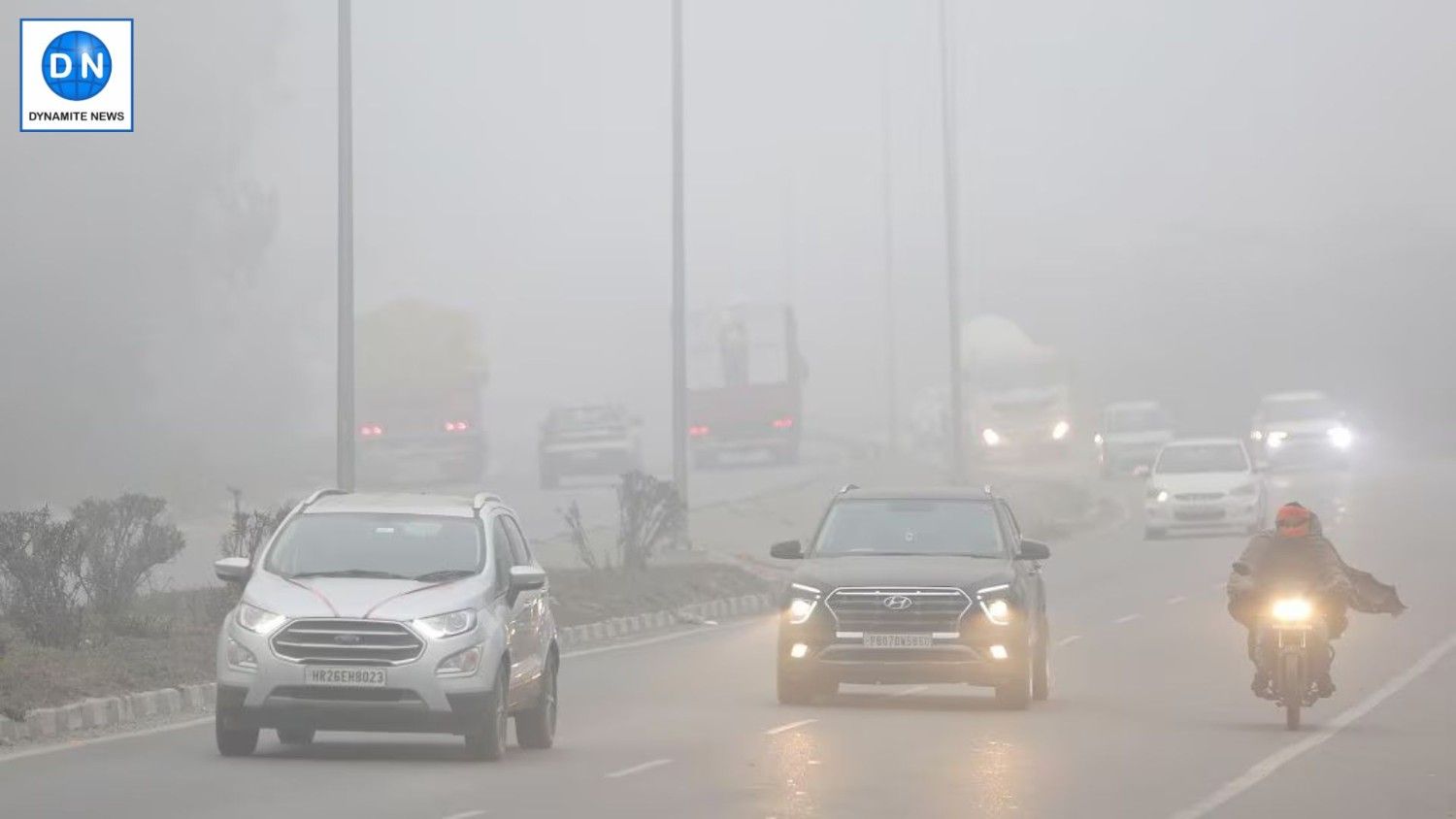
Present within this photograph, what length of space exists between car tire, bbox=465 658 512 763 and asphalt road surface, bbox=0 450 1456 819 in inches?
5.0

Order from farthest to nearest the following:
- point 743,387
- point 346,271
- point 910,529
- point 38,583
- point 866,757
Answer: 1. point 743,387
2. point 346,271
3. point 38,583
4. point 910,529
5. point 866,757

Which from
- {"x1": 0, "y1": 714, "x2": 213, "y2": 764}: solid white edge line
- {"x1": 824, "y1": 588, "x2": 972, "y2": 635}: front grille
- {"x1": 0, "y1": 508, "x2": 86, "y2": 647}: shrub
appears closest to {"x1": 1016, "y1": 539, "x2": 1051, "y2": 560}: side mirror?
{"x1": 824, "y1": 588, "x2": 972, "y2": 635}: front grille

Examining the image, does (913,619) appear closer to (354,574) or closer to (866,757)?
(866,757)

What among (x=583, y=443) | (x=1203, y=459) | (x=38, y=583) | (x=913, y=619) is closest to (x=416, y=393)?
(x=583, y=443)

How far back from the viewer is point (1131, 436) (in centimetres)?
7825

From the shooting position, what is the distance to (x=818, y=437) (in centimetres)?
11562

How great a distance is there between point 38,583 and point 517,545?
692 centimetres

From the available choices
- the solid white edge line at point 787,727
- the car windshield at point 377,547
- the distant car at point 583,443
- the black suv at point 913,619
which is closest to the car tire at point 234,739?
the car windshield at point 377,547

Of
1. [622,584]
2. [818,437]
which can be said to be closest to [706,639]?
[622,584]

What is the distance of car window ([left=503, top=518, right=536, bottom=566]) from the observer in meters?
18.1

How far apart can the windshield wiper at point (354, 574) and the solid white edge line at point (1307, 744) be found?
5.19 meters

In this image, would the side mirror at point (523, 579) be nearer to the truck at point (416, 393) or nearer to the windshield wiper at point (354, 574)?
the windshield wiper at point (354, 574)

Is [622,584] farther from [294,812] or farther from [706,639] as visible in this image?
[294,812]

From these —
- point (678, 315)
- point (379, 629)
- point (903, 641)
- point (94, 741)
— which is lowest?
point (94, 741)
